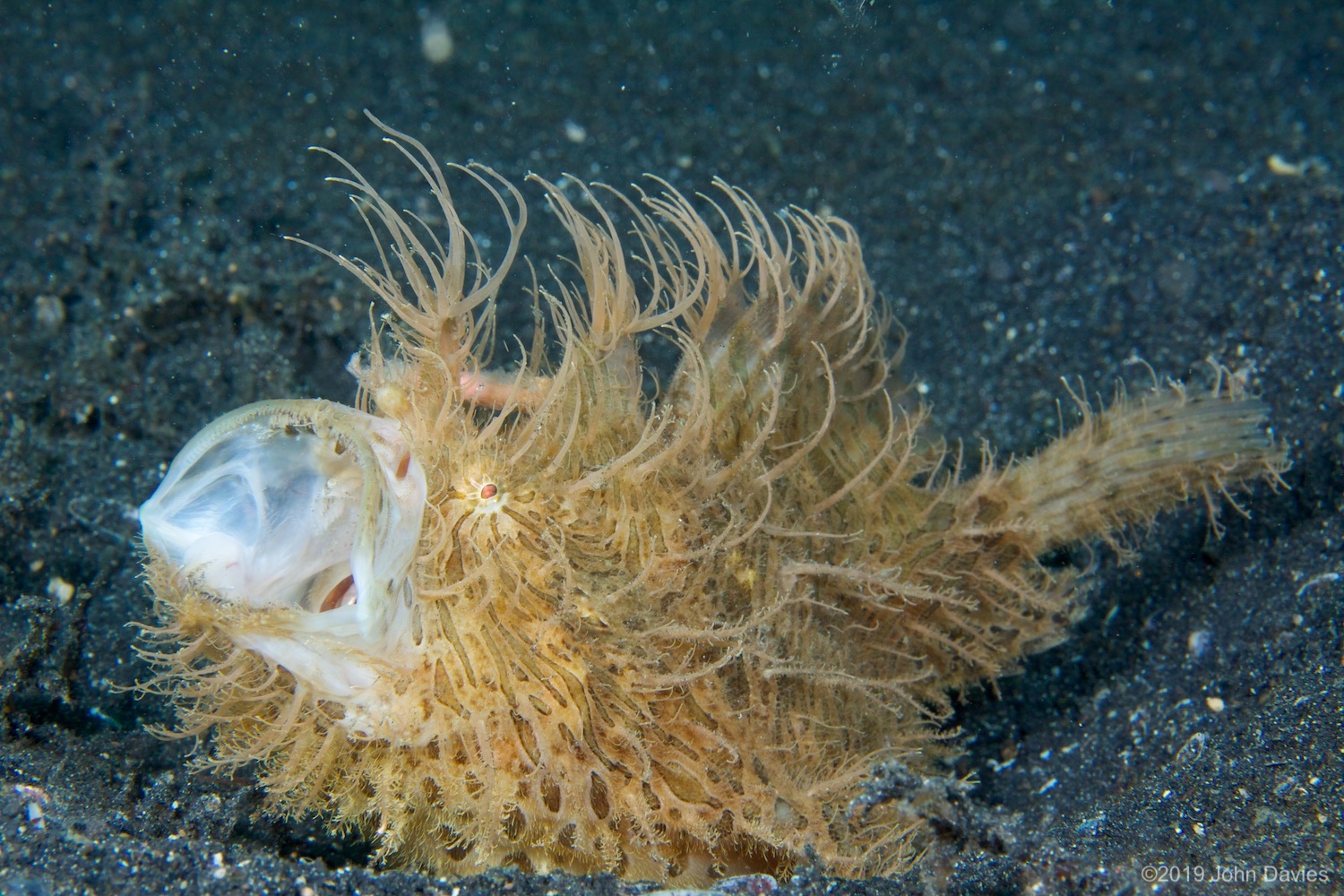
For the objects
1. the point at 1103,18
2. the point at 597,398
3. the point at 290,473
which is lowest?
the point at 290,473

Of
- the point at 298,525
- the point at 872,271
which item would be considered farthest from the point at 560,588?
the point at 872,271

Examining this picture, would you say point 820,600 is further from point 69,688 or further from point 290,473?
point 69,688

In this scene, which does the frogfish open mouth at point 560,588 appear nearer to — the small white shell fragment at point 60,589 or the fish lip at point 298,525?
the fish lip at point 298,525

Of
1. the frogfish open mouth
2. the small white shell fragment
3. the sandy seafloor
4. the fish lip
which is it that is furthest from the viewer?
the small white shell fragment

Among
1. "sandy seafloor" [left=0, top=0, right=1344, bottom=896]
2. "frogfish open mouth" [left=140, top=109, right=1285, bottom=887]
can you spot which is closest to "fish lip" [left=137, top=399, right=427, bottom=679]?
"frogfish open mouth" [left=140, top=109, right=1285, bottom=887]

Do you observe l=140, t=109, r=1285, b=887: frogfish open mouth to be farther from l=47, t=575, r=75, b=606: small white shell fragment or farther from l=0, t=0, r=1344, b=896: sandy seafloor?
l=47, t=575, r=75, b=606: small white shell fragment

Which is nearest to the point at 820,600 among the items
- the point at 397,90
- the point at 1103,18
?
the point at 397,90
